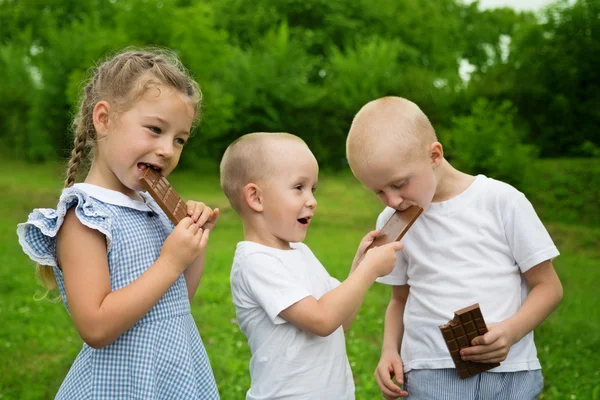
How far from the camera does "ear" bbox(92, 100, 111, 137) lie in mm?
2527

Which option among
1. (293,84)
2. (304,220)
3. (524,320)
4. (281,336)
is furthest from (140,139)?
(293,84)

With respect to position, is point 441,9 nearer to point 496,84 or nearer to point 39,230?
point 496,84

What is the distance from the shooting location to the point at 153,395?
2383mm

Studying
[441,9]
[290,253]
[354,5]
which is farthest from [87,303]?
[441,9]

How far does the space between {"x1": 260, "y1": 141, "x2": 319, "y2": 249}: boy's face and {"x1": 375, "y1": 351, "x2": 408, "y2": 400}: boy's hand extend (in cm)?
71

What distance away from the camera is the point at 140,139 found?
8.08 feet

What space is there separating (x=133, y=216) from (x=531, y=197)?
41.3 feet

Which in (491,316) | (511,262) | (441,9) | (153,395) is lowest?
(441,9)

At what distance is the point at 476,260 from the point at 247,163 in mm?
954

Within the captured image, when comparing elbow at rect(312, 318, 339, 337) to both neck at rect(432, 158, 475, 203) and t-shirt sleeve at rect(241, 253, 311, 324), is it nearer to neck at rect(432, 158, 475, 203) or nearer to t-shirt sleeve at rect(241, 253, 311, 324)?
t-shirt sleeve at rect(241, 253, 311, 324)

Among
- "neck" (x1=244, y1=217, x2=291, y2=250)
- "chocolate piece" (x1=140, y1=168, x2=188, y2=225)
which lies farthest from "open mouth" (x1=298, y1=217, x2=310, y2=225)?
"chocolate piece" (x1=140, y1=168, x2=188, y2=225)

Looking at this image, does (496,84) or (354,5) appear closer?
(496,84)

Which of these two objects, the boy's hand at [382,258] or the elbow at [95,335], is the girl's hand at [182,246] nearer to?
the elbow at [95,335]

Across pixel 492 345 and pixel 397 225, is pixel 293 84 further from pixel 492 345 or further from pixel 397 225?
pixel 492 345
